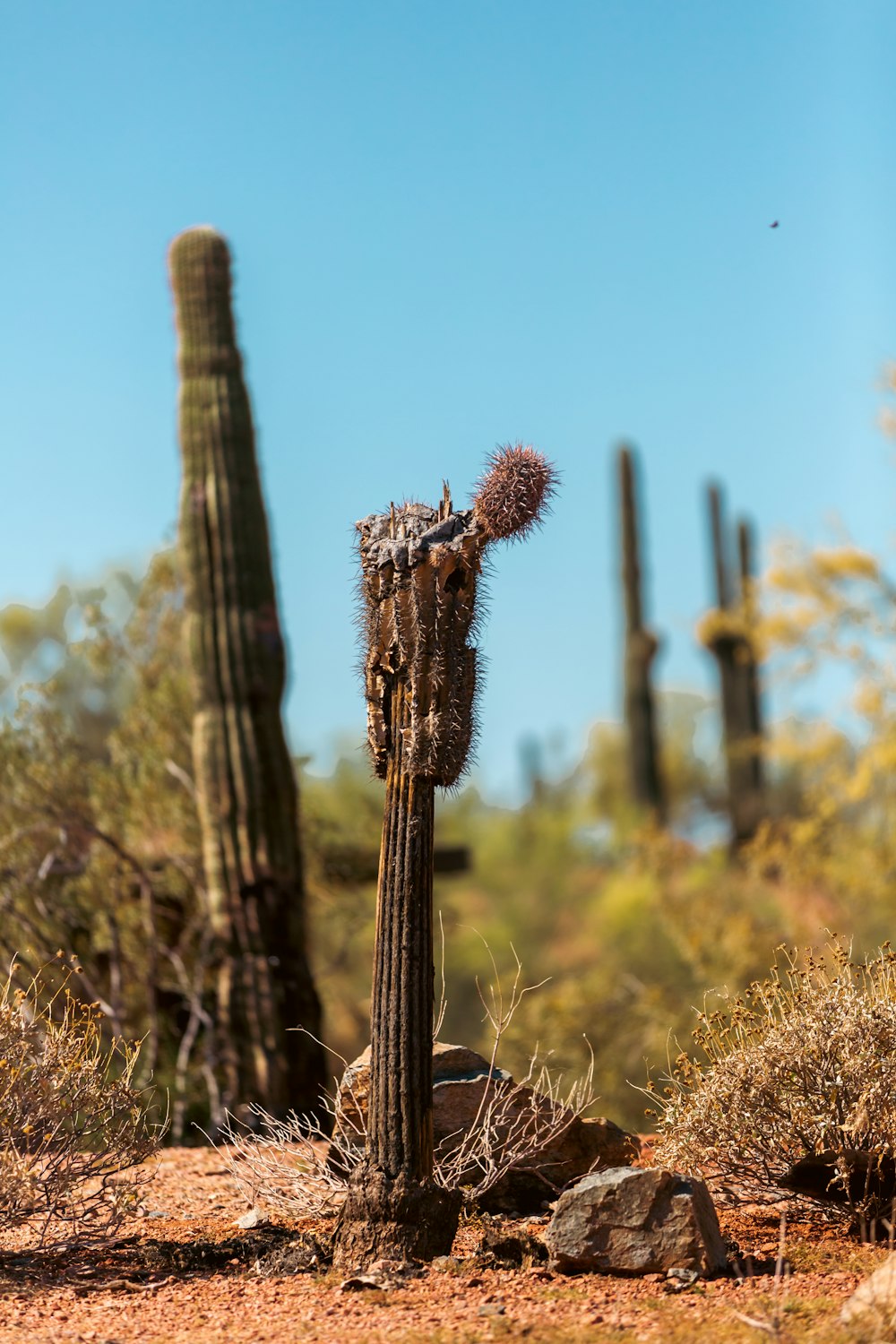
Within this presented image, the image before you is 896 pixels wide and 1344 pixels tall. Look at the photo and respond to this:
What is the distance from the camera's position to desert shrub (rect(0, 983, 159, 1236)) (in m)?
7.01

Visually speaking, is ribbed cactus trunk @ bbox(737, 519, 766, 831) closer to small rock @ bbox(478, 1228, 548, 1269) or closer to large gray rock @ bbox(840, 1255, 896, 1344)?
small rock @ bbox(478, 1228, 548, 1269)

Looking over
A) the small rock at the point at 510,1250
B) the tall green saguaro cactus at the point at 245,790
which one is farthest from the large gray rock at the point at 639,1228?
the tall green saguaro cactus at the point at 245,790

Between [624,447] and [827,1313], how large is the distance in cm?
2220

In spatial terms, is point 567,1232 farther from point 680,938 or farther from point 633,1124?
point 680,938

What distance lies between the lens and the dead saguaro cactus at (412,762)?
22.0 feet

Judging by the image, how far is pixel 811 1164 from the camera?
6961mm

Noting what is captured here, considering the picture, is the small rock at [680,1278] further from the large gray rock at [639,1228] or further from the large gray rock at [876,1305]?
the large gray rock at [876,1305]

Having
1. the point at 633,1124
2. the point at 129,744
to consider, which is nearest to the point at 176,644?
the point at 129,744

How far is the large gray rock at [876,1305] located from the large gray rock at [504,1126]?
2205mm

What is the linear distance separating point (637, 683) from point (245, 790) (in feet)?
51.9

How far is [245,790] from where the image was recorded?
11508 millimetres

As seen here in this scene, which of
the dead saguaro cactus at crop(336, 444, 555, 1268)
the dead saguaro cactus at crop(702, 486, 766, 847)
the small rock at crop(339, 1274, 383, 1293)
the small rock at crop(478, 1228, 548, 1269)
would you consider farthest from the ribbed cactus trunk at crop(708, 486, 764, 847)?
the small rock at crop(339, 1274, 383, 1293)

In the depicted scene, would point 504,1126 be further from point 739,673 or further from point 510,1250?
point 739,673

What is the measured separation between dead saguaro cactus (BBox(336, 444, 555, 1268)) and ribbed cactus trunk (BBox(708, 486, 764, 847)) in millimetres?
17282
